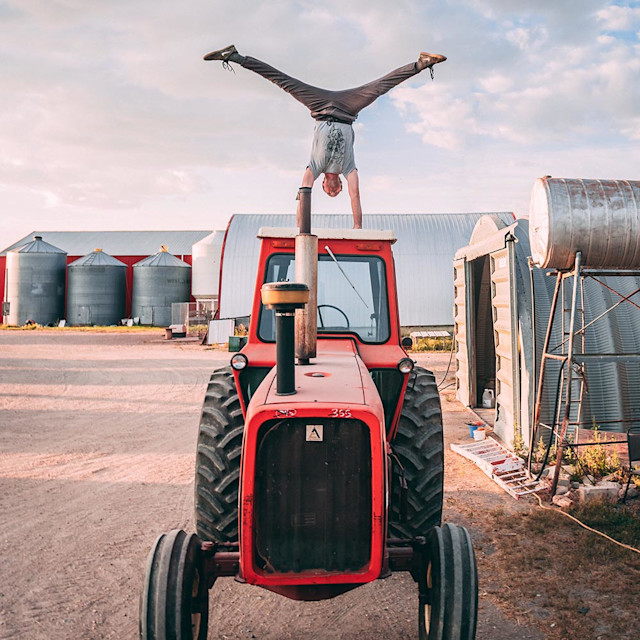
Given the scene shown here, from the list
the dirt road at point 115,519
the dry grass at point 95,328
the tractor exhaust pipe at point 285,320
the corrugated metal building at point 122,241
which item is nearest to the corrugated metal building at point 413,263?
the dry grass at point 95,328

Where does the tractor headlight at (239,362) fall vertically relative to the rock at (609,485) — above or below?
above

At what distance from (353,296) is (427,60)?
2596 mm

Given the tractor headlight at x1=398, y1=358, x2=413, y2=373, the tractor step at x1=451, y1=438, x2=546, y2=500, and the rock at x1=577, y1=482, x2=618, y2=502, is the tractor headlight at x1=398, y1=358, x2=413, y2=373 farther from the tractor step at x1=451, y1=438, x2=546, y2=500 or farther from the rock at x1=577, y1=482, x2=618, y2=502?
the rock at x1=577, y1=482, x2=618, y2=502

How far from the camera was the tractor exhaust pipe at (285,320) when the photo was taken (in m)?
3.04

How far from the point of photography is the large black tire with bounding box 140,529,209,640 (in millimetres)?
2898

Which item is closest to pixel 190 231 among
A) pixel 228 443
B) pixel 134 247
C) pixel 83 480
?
pixel 134 247

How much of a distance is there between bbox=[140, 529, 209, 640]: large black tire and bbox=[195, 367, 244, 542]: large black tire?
684 mm

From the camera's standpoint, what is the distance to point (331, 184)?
6609mm

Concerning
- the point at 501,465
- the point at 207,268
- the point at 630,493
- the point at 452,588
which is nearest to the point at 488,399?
the point at 501,465

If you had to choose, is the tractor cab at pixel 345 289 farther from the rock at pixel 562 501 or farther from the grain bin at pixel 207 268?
the grain bin at pixel 207 268

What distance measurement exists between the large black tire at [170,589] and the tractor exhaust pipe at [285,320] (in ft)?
3.16

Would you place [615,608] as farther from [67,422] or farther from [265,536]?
[67,422]

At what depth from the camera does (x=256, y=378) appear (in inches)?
171

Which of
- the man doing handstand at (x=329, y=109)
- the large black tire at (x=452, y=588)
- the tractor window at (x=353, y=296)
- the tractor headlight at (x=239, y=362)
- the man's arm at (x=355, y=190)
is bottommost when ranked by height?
the large black tire at (x=452, y=588)
